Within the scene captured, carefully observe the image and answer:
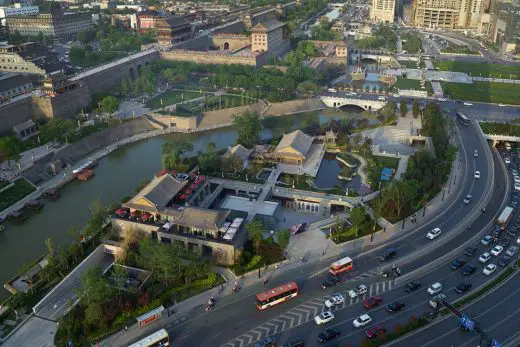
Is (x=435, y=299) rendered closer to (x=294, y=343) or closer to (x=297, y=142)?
(x=294, y=343)

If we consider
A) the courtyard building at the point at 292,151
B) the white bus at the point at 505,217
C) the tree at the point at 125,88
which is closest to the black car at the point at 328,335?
the white bus at the point at 505,217

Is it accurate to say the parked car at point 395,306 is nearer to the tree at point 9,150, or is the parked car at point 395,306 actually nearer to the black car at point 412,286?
the black car at point 412,286

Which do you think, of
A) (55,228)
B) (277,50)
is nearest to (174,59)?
(277,50)

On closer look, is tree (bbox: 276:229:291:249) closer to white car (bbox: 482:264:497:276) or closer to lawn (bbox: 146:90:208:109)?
white car (bbox: 482:264:497:276)

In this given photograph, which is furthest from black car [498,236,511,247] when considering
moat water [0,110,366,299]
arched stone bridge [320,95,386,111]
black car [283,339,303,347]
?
arched stone bridge [320,95,386,111]

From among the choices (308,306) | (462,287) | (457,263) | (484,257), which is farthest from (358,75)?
(308,306)

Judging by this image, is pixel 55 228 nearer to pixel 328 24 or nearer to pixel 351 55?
pixel 351 55
